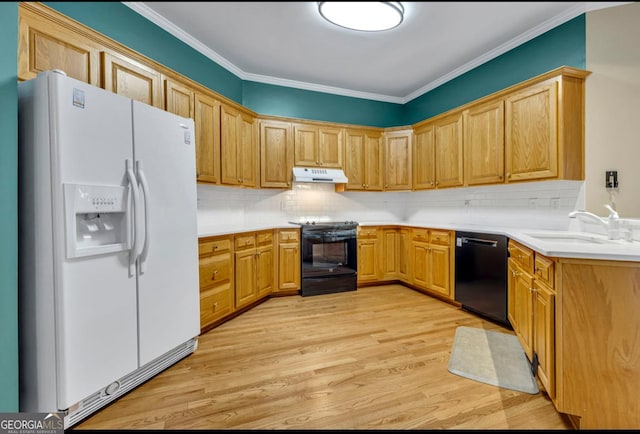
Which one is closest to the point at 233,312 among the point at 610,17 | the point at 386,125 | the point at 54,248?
the point at 54,248

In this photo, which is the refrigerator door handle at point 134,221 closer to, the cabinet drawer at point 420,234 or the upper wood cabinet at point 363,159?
the upper wood cabinet at point 363,159

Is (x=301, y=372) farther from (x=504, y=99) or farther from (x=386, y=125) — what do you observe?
(x=386, y=125)

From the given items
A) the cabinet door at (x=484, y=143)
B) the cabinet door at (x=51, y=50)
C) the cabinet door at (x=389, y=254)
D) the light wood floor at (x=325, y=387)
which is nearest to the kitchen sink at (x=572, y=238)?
the cabinet door at (x=484, y=143)

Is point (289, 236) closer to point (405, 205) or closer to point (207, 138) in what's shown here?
point (207, 138)

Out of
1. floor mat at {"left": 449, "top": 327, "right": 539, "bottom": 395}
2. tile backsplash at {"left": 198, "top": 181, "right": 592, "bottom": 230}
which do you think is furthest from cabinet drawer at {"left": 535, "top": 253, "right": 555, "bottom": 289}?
tile backsplash at {"left": 198, "top": 181, "right": 592, "bottom": 230}

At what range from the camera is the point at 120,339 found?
5.62ft

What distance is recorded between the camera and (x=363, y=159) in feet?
14.4

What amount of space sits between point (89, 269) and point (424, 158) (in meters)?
3.77

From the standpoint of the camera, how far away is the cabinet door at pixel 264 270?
3453mm

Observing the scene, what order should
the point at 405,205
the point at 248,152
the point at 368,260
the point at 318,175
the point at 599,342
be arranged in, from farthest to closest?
the point at 405,205
the point at 368,260
the point at 318,175
the point at 248,152
the point at 599,342

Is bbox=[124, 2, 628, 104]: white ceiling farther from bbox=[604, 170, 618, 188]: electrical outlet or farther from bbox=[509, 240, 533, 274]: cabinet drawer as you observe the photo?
bbox=[509, 240, 533, 274]: cabinet drawer

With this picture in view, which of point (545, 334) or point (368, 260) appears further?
point (368, 260)

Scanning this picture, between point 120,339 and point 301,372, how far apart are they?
1.10m

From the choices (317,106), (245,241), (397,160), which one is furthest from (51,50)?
(397,160)
